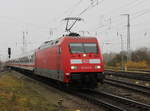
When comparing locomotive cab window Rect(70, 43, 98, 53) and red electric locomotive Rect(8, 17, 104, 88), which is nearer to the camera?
red electric locomotive Rect(8, 17, 104, 88)

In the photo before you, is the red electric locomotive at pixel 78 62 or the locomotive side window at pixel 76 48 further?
the locomotive side window at pixel 76 48

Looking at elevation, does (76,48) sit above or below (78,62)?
above

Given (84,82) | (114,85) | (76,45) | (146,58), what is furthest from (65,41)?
(146,58)

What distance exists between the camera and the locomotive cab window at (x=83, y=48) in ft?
55.8

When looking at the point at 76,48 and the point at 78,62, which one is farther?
the point at 76,48

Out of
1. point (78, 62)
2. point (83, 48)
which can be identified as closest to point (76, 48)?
point (83, 48)

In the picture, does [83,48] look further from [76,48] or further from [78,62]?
[78,62]

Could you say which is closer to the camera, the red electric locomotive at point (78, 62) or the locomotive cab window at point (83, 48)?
the red electric locomotive at point (78, 62)

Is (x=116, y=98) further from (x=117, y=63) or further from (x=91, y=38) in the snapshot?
(x=117, y=63)

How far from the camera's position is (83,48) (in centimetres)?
1719

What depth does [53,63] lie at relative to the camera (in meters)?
19.2

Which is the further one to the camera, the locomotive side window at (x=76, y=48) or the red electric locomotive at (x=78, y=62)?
the locomotive side window at (x=76, y=48)

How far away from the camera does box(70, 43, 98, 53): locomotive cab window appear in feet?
55.8

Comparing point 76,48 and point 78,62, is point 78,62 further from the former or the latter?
point 76,48
